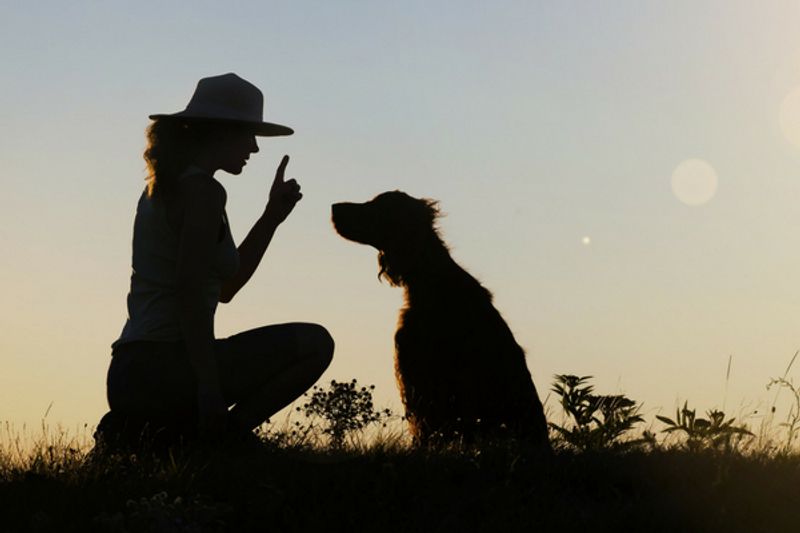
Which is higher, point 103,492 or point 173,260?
point 173,260

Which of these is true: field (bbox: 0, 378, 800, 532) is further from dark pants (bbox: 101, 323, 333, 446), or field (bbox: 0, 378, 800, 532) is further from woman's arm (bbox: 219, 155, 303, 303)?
woman's arm (bbox: 219, 155, 303, 303)

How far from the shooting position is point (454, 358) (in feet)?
27.3

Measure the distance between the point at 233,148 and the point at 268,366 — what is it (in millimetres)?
1183

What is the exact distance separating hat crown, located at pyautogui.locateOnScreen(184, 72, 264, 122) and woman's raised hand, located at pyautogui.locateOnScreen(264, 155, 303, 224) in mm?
584

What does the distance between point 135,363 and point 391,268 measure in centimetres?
350

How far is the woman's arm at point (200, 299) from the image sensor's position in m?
5.54

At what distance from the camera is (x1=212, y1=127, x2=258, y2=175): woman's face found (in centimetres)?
595

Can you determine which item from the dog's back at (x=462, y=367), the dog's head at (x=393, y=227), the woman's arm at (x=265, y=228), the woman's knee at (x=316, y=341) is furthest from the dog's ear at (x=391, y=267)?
the woman's knee at (x=316, y=341)

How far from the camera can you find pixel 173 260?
5832mm

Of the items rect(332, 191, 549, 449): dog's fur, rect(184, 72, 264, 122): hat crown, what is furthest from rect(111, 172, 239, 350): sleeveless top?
rect(332, 191, 549, 449): dog's fur

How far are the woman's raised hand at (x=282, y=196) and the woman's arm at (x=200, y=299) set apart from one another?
3.24 ft

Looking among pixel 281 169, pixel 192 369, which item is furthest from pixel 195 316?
pixel 281 169

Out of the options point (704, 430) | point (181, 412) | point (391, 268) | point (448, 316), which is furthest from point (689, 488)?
point (391, 268)

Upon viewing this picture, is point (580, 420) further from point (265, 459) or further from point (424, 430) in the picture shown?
point (265, 459)
